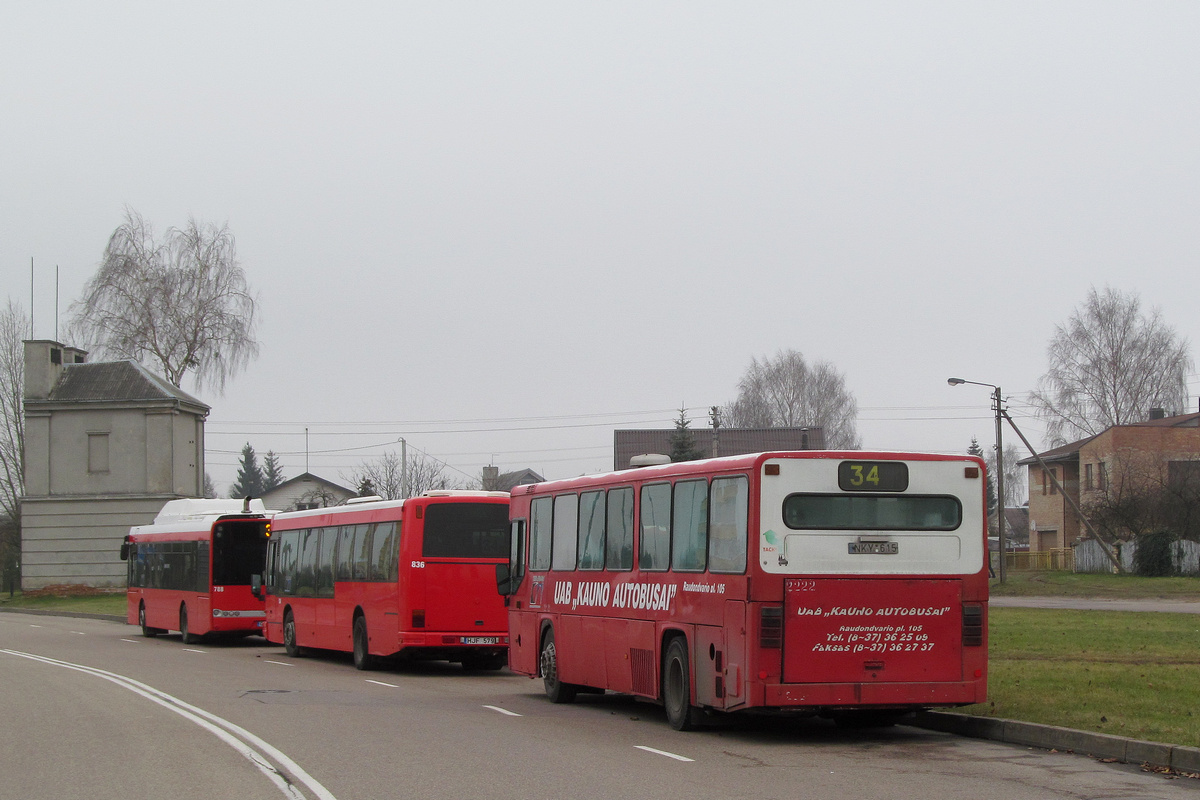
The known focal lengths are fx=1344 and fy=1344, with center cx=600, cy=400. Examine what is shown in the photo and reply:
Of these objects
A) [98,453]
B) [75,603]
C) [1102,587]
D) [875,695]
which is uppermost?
[98,453]

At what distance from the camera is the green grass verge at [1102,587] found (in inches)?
1705

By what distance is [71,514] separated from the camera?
60312 mm

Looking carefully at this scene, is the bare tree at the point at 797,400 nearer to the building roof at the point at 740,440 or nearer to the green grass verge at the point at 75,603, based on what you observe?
the building roof at the point at 740,440

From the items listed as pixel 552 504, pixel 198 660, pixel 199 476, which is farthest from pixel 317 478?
pixel 552 504

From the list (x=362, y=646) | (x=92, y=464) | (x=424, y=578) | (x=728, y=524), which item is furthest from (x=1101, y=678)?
(x=92, y=464)

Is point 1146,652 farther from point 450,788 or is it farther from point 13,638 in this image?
point 13,638

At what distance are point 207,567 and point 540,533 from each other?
1555 cm

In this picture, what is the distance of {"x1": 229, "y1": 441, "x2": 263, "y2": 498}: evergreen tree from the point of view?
13855 centimetres

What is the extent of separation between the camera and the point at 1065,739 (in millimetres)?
11445

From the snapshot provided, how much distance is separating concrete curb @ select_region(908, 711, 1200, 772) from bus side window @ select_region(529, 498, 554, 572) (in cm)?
550

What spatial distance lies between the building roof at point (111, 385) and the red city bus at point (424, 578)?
39374mm

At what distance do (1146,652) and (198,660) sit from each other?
16.7 meters

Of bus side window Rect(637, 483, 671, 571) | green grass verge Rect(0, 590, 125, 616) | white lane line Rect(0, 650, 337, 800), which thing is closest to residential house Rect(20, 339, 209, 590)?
green grass verge Rect(0, 590, 125, 616)

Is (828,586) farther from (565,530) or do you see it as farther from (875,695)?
(565,530)
